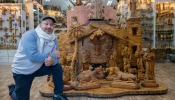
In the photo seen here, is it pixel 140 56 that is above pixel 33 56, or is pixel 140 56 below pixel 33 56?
below

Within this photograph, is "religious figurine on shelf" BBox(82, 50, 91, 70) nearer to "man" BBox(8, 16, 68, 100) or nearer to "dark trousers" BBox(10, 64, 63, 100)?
"dark trousers" BBox(10, 64, 63, 100)

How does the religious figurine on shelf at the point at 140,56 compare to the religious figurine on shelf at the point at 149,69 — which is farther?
the religious figurine on shelf at the point at 140,56

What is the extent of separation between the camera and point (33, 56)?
9.85ft

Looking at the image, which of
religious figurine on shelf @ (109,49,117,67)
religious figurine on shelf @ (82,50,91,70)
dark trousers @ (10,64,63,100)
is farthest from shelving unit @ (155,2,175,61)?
dark trousers @ (10,64,63,100)

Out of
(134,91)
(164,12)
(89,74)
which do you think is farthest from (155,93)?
(164,12)

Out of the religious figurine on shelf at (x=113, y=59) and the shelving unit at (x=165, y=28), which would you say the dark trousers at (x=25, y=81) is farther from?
the shelving unit at (x=165, y=28)

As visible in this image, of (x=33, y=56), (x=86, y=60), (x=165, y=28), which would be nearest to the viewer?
(x=33, y=56)

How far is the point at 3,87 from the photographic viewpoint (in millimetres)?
6012

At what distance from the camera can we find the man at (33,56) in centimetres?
305

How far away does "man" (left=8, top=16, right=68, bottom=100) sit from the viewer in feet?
10.0

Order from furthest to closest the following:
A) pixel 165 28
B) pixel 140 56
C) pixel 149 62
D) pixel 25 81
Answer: pixel 165 28, pixel 140 56, pixel 149 62, pixel 25 81

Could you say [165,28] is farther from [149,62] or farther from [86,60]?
[149,62]

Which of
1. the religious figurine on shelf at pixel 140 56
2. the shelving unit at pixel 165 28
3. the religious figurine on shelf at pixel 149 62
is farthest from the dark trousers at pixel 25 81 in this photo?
the shelving unit at pixel 165 28

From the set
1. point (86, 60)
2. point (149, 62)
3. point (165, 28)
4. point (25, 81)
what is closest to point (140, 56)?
point (149, 62)
